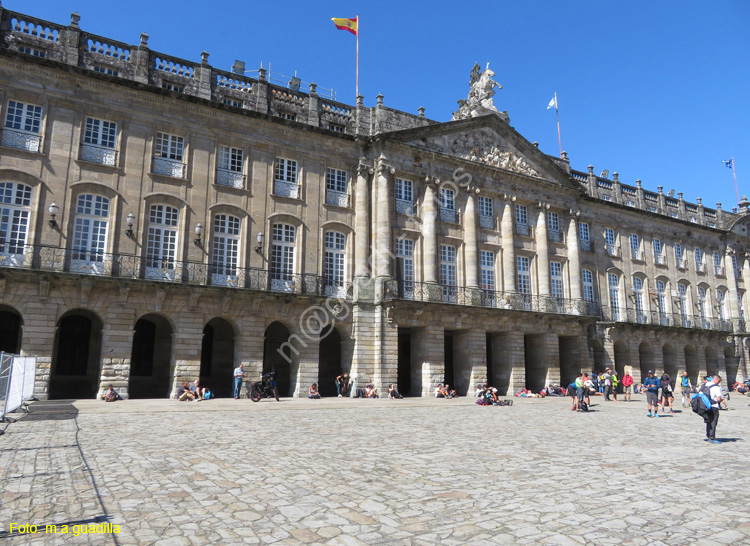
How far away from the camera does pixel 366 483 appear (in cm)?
750

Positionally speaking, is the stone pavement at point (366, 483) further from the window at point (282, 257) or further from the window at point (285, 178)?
the window at point (285, 178)

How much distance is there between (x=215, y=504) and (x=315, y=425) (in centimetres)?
787

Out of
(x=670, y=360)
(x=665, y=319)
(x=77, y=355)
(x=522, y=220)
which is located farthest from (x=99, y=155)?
(x=670, y=360)

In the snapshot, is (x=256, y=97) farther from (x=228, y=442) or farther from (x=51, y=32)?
(x=228, y=442)

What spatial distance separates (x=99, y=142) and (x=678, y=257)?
134ft

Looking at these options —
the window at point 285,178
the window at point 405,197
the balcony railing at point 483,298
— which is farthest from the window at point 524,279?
the window at point 285,178

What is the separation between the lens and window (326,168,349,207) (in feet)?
90.7

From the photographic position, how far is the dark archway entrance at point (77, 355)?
23.8 metres

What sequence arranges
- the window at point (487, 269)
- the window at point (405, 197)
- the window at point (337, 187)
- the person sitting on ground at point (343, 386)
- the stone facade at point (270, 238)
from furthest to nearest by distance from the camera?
the window at point (487, 269)
the window at point (405, 197)
the window at point (337, 187)
the person sitting on ground at point (343, 386)
the stone facade at point (270, 238)

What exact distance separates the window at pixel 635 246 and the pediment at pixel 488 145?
8609 millimetres

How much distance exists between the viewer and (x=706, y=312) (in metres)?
43.2

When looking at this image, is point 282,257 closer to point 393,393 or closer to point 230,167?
point 230,167

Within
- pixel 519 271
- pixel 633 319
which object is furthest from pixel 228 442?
pixel 633 319

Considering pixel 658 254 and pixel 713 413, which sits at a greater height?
pixel 658 254
